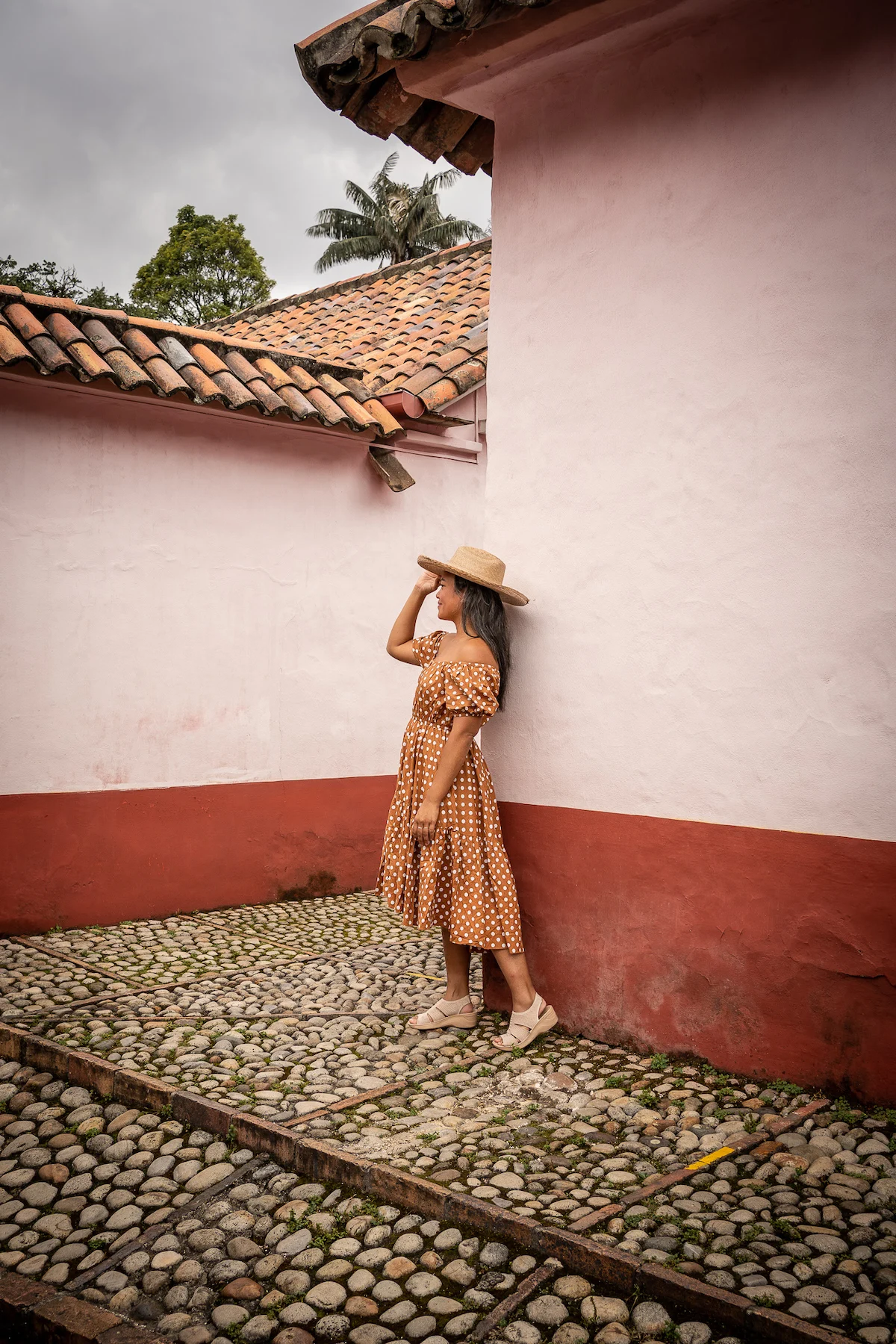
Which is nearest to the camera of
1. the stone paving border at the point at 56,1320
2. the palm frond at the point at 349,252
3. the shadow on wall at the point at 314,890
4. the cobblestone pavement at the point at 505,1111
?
the stone paving border at the point at 56,1320

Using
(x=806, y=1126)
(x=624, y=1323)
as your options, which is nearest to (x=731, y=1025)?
(x=806, y=1126)

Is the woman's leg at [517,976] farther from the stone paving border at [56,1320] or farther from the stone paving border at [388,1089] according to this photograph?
the stone paving border at [56,1320]

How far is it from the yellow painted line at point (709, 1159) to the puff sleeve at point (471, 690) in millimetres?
1803

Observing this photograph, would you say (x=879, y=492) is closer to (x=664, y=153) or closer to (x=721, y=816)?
(x=721, y=816)

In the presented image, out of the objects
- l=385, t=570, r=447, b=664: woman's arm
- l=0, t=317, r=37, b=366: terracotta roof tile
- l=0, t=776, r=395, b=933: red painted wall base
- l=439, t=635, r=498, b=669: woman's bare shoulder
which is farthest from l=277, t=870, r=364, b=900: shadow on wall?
l=0, t=317, r=37, b=366: terracotta roof tile

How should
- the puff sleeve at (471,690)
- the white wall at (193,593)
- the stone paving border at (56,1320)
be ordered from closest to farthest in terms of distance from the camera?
1. the stone paving border at (56,1320)
2. the puff sleeve at (471,690)
3. the white wall at (193,593)

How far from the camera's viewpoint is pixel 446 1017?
15.0 feet

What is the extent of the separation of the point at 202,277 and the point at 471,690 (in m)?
26.3

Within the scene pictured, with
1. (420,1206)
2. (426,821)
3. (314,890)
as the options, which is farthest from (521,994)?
(314,890)

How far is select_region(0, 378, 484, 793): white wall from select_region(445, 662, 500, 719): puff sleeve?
9.68ft

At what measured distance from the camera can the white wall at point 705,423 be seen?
11.8 ft

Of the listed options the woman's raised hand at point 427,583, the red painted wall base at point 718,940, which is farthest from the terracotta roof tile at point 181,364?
the red painted wall base at point 718,940

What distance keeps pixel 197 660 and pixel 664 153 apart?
412 centimetres

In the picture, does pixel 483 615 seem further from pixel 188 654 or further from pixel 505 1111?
pixel 188 654
